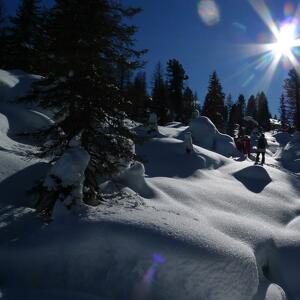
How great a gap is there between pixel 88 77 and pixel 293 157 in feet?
103

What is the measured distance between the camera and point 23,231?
730 centimetres

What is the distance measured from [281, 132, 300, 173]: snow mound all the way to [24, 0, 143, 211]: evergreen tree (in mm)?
24858

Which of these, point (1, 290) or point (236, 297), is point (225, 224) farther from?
point (1, 290)

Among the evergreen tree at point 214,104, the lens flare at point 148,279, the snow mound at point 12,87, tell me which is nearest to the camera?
the lens flare at point 148,279

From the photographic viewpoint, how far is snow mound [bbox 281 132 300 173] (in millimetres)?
31959

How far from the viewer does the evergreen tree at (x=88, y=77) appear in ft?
29.0

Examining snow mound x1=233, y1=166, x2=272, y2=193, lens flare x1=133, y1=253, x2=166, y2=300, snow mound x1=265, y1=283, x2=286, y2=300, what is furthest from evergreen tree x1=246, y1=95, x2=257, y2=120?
lens flare x1=133, y1=253, x2=166, y2=300

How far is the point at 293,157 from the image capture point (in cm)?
3597

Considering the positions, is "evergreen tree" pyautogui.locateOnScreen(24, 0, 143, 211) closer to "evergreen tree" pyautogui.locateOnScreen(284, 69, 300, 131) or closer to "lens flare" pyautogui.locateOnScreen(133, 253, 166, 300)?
"lens flare" pyautogui.locateOnScreen(133, 253, 166, 300)

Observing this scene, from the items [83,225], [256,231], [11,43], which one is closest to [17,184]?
[83,225]

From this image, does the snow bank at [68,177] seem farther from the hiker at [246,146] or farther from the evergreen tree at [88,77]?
the hiker at [246,146]

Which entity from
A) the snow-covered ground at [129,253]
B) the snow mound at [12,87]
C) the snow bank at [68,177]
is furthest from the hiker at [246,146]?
the snow bank at [68,177]

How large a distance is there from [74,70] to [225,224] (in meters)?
5.78

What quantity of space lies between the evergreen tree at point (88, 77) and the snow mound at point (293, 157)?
2486cm
